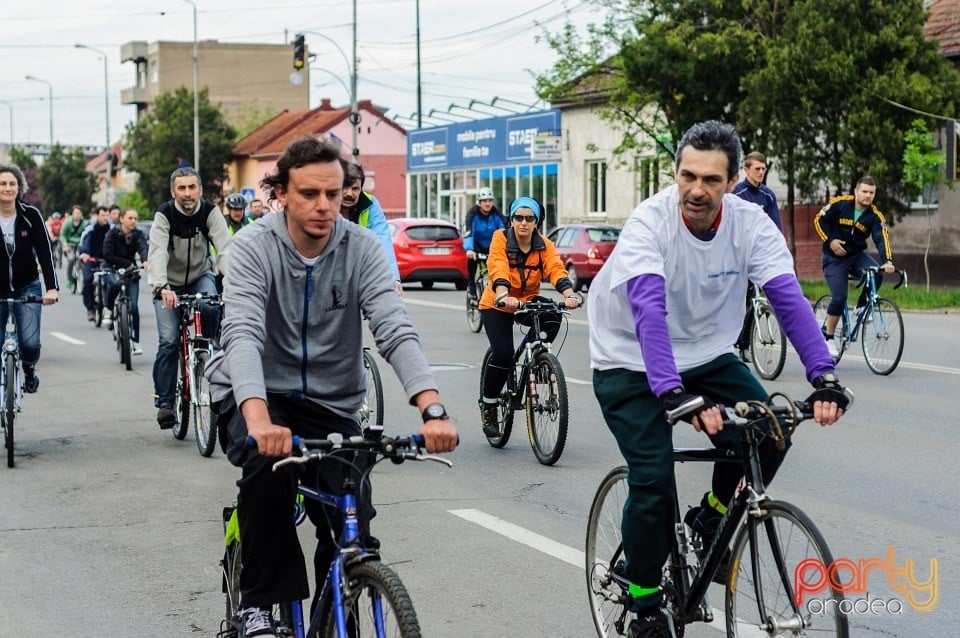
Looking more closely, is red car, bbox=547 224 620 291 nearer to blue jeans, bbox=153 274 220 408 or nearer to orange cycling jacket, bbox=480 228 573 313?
blue jeans, bbox=153 274 220 408

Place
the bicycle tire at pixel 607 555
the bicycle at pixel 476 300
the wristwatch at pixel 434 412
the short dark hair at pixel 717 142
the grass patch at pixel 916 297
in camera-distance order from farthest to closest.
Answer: the grass patch at pixel 916 297 → the bicycle at pixel 476 300 → the bicycle tire at pixel 607 555 → the short dark hair at pixel 717 142 → the wristwatch at pixel 434 412

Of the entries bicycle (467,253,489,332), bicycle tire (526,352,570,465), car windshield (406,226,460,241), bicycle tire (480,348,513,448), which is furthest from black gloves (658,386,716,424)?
car windshield (406,226,460,241)

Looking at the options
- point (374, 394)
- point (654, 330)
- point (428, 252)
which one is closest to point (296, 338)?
point (654, 330)

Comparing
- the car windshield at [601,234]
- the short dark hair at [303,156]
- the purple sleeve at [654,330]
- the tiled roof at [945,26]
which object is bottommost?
the purple sleeve at [654,330]

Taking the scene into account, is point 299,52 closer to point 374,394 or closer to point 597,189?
point 597,189

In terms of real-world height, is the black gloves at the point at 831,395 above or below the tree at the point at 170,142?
below

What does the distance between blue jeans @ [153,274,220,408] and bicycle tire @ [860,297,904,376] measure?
6.70 metres

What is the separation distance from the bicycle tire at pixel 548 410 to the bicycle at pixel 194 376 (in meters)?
2.04

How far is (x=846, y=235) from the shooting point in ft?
46.6

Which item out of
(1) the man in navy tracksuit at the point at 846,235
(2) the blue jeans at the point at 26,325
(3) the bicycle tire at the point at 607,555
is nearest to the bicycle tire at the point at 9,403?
(2) the blue jeans at the point at 26,325

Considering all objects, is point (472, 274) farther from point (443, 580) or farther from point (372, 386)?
point (443, 580)

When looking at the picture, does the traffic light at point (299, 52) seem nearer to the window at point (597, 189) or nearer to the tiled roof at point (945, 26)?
the window at point (597, 189)

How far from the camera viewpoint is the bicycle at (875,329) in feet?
45.8

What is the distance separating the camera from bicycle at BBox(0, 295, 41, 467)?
9453mm
